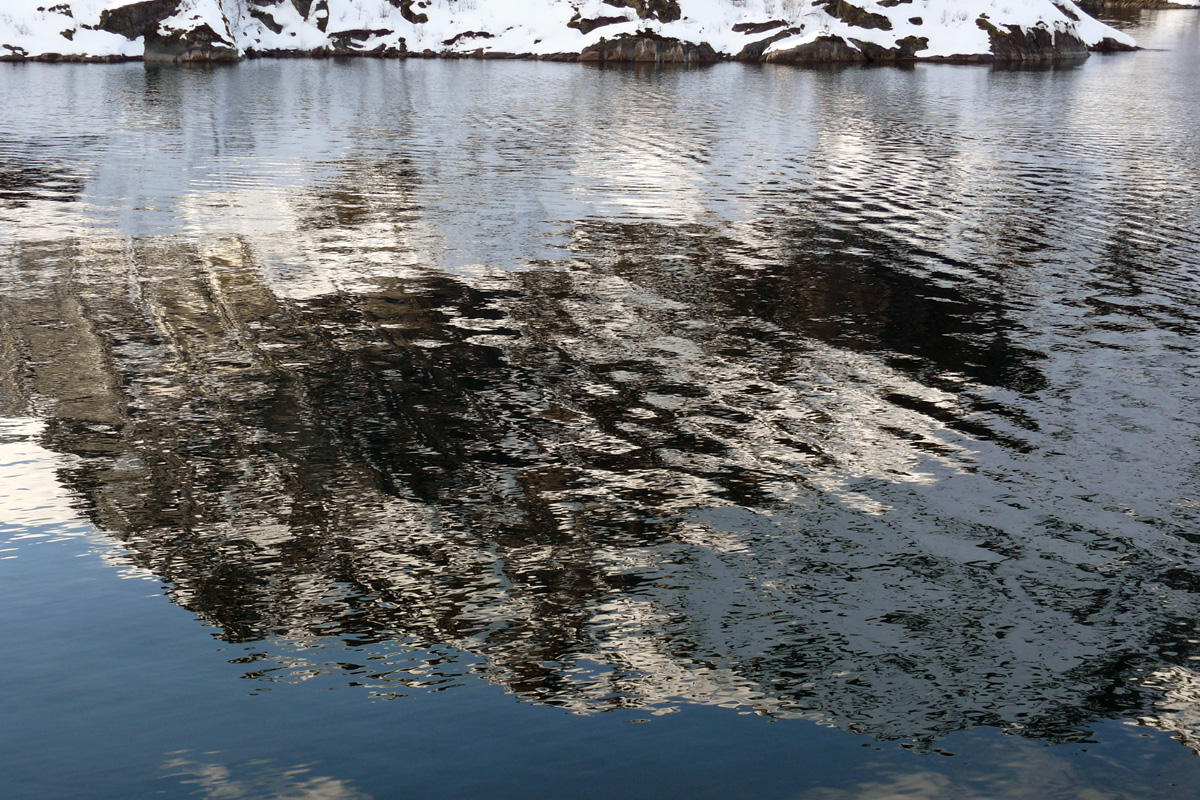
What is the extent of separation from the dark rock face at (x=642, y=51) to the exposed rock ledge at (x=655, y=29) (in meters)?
0.06

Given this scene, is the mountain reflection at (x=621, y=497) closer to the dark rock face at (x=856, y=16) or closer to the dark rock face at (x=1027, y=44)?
the dark rock face at (x=856, y=16)

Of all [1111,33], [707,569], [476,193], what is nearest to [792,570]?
[707,569]

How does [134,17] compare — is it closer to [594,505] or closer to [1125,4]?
[594,505]

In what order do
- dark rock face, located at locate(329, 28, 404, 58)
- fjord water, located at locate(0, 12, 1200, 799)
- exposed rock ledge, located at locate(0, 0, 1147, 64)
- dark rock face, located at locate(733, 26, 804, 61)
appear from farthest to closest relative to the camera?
dark rock face, located at locate(329, 28, 404, 58) → dark rock face, located at locate(733, 26, 804, 61) → exposed rock ledge, located at locate(0, 0, 1147, 64) → fjord water, located at locate(0, 12, 1200, 799)

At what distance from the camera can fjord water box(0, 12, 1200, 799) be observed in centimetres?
550

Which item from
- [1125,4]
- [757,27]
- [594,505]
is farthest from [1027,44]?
[1125,4]

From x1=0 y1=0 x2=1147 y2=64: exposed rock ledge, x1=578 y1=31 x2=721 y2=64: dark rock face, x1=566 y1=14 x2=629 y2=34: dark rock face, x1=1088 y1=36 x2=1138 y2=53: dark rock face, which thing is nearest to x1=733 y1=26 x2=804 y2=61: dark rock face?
x1=0 y1=0 x2=1147 y2=64: exposed rock ledge

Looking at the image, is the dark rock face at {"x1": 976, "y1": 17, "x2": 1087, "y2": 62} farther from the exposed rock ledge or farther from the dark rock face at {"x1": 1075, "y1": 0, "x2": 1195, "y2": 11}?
the dark rock face at {"x1": 1075, "y1": 0, "x2": 1195, "y2": 11}

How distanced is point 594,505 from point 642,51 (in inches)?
2368

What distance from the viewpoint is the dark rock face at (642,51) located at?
210 ft

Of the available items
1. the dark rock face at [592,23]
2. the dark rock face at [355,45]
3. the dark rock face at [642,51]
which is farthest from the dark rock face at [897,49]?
the dark rock face at [355,45]

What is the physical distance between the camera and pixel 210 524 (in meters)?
7.52

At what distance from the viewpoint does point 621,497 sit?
8.06m

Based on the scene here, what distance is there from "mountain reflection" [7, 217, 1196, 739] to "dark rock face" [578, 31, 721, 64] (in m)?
53.8
